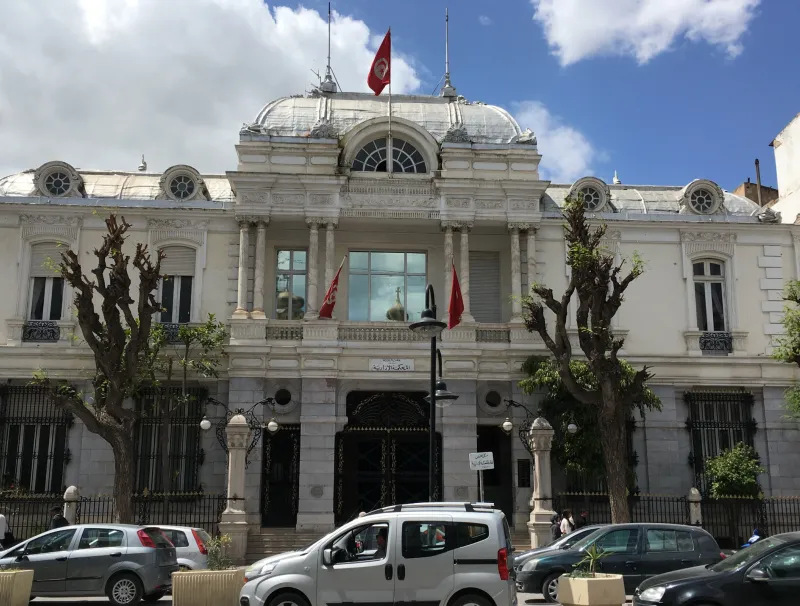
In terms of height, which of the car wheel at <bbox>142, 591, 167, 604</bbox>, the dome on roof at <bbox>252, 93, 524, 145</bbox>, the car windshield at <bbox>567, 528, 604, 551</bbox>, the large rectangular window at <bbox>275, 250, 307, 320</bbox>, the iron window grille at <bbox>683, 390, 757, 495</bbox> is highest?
the dome on roof at <bbox>252, 93, 524, 145</bbox>

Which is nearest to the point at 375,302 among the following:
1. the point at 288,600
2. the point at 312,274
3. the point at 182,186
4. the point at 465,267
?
the point at 312,274

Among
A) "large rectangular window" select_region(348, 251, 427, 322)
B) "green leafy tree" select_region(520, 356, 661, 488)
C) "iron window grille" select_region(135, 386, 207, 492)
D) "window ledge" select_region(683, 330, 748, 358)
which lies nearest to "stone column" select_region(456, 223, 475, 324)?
"large rectangular window" select_region(348, 251, 427, 322)

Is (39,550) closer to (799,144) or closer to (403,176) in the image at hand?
(403,176)

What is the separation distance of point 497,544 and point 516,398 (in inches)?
576

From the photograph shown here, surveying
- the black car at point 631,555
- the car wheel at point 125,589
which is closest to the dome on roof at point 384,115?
the black car at point 631,555

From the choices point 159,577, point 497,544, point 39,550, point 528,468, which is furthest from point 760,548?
point 528,468

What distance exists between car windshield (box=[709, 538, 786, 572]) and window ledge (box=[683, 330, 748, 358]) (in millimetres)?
16471

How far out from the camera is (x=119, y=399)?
21.4 m

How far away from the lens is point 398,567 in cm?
1185

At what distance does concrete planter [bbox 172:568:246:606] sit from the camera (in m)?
12.9

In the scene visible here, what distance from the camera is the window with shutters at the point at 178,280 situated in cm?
2766

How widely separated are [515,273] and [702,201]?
301 inches

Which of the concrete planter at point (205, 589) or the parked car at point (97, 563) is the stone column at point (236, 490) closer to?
the parked car at point (97, 563)

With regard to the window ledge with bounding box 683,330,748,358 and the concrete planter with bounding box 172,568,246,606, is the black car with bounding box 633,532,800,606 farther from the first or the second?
the window ledge with bounding box 683,330,748,358
